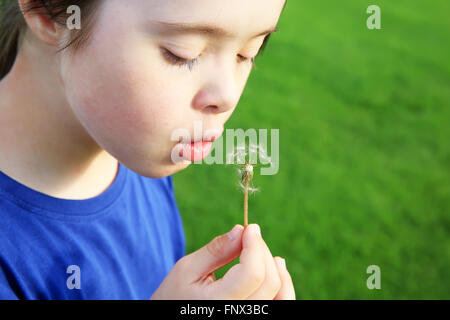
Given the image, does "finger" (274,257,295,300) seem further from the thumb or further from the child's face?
the child's face

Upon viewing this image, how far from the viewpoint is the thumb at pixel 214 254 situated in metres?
0.91

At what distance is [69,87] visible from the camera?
3.02 ft

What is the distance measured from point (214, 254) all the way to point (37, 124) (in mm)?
429

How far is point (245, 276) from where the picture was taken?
870 mm

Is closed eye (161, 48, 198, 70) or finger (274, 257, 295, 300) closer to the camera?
closed eye (161, 48, 198, 70)

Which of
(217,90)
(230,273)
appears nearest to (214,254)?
(230,273)

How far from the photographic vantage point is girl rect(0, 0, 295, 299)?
32.3 inches

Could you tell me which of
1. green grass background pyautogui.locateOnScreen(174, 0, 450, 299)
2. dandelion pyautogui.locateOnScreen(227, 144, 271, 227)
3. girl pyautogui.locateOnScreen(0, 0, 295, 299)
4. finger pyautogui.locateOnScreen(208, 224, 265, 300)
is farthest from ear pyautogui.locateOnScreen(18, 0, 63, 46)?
green grass background pyautogui.locateOnScreen(174, 0, 450, 299)

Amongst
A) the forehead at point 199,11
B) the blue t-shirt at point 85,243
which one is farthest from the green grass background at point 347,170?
the forehead at point 199,11

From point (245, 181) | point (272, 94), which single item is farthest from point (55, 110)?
point (272, 94)

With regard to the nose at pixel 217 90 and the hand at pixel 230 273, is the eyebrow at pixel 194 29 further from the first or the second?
the hand at pixel 230 273

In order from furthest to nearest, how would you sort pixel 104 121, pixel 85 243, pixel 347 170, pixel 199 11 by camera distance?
pixel 347 170 → pixel 85 243 → pixel 104 121 → pixel 199 11

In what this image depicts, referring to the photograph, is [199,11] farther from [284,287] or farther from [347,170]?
[347,170]

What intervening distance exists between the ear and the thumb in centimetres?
46
